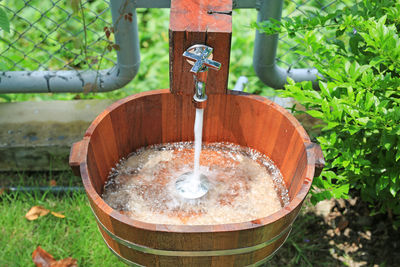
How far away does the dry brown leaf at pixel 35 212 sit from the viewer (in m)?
2.49

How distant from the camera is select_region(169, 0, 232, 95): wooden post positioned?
165 centimetres

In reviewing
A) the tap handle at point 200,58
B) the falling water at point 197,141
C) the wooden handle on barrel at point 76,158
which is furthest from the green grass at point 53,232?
the tap handle at point 200,58

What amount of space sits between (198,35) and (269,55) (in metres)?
0.82

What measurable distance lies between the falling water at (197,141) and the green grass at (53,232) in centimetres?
73

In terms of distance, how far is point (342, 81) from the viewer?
1799 mm

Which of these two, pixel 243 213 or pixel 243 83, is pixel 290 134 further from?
pixel 243 83

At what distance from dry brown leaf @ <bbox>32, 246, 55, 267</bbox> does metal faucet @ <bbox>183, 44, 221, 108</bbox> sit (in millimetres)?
1242

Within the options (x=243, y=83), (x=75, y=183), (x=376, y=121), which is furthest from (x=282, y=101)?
(x=75, y=183)

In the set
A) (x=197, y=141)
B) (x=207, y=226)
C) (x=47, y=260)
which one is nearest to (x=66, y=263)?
(x=47, y=260)

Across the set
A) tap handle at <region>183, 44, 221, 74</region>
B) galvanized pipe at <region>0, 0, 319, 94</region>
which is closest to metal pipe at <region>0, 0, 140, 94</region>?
galvanized pipe at <region>0, 0, 319, 94</region>

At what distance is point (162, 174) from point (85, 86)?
2.72 ft

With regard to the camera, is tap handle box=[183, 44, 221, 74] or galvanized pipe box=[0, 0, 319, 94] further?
galvanized pipe box=[0, 0, 319, 94]

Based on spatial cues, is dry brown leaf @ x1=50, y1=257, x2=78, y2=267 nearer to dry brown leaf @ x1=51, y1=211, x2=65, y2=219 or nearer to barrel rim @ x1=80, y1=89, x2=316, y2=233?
dry brown leaf @ x1=51, y1=211, x2=65, y2=219

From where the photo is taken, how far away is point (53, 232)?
95.8 inches
